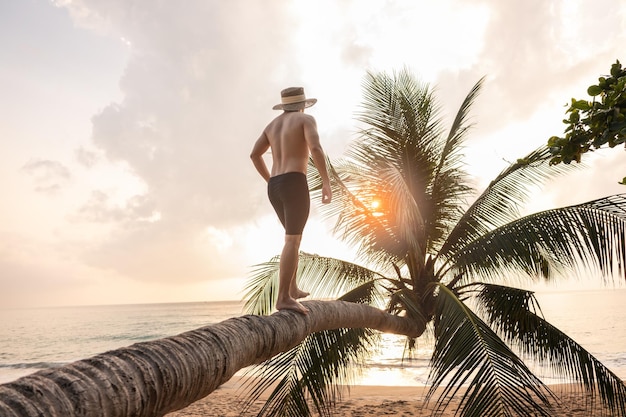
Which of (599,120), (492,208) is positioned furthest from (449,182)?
(599,120)

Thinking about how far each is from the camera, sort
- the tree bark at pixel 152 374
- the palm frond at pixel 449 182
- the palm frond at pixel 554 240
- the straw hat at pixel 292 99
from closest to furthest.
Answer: the tree bark at pixel 152 374 < the straw hat at pixel 292 99 < the palm frond at pixel 554 240 < the palm frond at pixel 449 182

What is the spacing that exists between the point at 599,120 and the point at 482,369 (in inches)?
91.5

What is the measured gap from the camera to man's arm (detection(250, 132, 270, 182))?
3.69 meters

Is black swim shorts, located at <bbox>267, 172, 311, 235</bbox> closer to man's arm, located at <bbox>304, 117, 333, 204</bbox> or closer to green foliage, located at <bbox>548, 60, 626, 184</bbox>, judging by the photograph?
man's arm, located at <bbox>304, 117, 333, 204</bbox>

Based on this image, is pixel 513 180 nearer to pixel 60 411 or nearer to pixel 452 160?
pixel 452 160

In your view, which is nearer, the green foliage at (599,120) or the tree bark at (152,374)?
the tree bark at (152,374)

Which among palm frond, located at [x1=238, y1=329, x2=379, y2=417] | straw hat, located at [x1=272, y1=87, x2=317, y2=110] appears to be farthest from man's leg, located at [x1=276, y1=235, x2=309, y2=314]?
palm frond, located at [x1=238, y1=329, x2=379, y2=417]

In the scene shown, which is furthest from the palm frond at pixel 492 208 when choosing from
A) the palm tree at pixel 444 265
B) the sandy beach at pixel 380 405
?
the sandy beach at pixel 380 405

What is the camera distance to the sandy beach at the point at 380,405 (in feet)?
32.9

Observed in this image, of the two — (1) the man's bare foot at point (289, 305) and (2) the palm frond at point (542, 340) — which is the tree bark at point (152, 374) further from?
(2) the palm frond at point (542, 340)

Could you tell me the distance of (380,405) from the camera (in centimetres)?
1112

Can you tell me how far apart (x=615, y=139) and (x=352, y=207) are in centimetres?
505

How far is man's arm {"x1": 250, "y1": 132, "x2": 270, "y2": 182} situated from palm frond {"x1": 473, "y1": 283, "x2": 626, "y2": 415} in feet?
13.2

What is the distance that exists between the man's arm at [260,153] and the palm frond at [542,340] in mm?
4018
